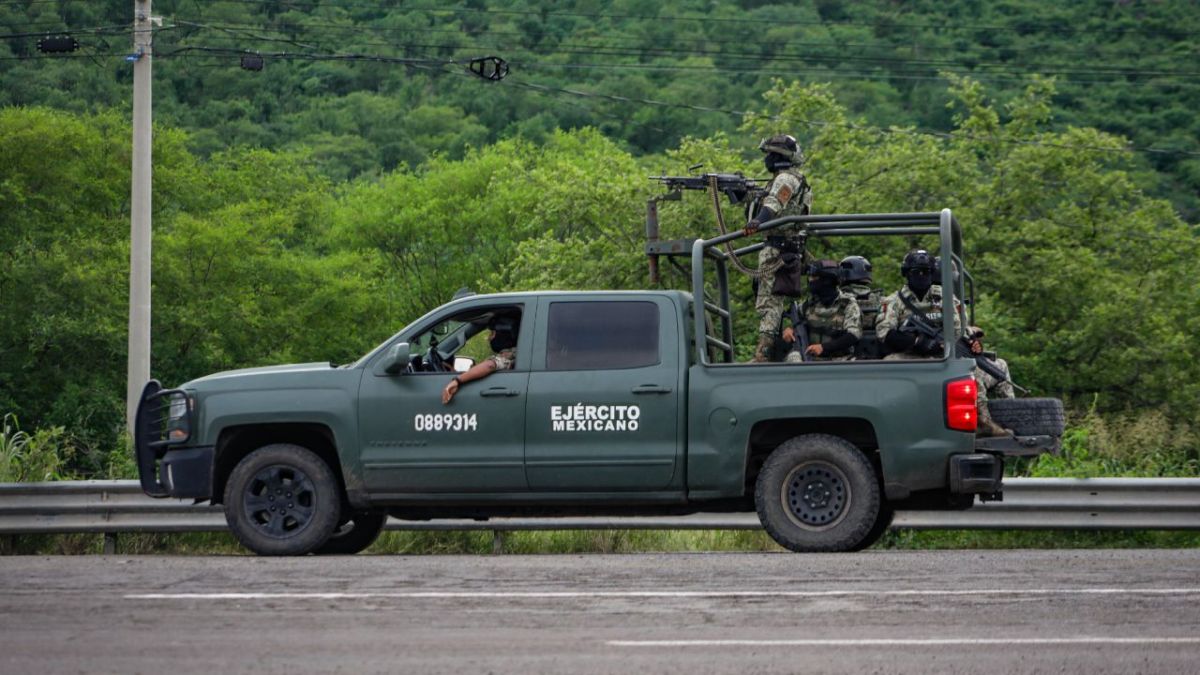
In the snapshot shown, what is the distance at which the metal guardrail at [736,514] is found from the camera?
12367 mm

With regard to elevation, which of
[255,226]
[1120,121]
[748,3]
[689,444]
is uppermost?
[748,3]

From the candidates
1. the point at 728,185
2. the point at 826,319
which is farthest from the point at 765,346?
the point at 728,185

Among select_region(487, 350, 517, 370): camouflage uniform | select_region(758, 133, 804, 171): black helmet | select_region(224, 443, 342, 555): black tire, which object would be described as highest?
select_region(758, 133, 804, 171): black helmet

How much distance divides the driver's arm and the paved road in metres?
1.10

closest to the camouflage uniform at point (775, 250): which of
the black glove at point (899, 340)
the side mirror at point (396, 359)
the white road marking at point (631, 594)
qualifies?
the black glove at point (899, 340)

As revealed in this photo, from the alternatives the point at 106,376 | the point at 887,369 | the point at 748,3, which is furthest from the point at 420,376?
the point at 748,3

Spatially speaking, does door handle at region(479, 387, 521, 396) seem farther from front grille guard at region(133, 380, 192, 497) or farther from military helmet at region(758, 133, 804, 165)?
military helmet at region(758, 133, 804, 165)

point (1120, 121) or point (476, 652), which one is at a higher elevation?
point (1120, 121)

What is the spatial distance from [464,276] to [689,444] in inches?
2493

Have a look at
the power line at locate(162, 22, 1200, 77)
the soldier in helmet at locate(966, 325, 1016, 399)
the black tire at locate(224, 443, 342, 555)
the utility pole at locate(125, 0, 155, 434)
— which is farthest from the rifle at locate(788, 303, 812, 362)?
the power line at locate(162, 22, 1200, 77)

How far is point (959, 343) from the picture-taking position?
11336mm

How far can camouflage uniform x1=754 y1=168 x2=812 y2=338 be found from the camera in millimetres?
11836

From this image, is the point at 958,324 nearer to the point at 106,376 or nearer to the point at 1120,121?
Answer: the point at 106,376

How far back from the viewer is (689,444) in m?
10.8
